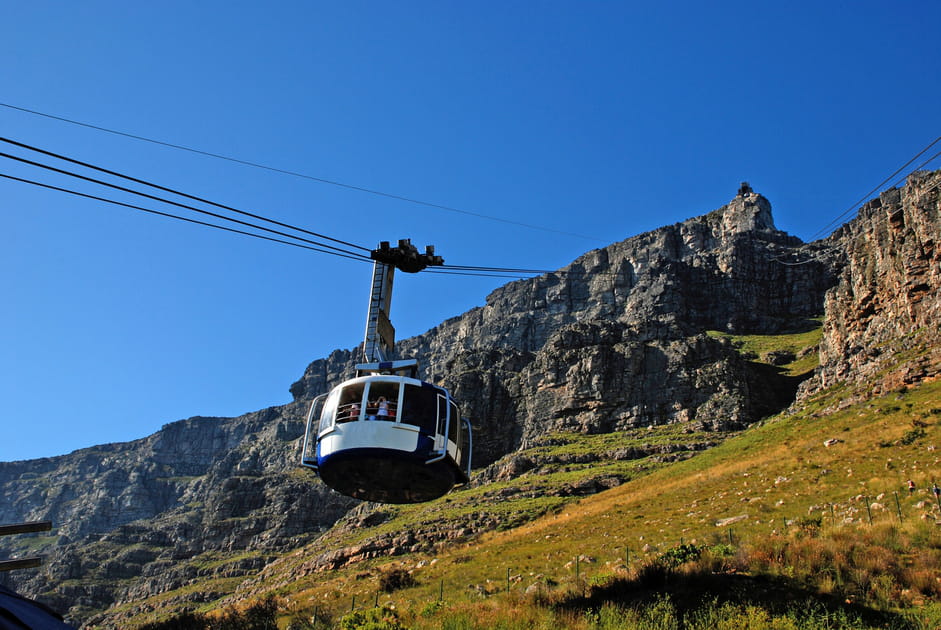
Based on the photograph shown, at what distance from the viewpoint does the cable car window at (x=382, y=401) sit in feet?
63.4

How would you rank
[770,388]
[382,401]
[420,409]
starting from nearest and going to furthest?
[382,401] → [420,409] → [770,388]

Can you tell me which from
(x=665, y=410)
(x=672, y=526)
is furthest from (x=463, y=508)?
(x=672, y=526)

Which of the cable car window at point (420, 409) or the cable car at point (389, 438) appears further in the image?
the cable car window at point (420, 409)

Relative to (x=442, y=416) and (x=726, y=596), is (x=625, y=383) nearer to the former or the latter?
(x=442, y=416)

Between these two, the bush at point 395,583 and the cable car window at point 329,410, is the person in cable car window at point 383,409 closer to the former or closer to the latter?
the cable car window at point 329,410

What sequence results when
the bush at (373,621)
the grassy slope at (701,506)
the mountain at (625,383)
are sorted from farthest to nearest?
1. the mountain at (625,383)
2. the grassy slope at (701,506)
3. the bush at (373,621)

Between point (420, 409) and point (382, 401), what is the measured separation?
1.02 meters

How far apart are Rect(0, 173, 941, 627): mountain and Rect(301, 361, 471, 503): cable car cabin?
5443cm

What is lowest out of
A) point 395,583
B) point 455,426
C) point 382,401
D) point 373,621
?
point 373,621

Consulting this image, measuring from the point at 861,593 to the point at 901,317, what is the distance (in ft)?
237

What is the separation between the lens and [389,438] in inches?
752

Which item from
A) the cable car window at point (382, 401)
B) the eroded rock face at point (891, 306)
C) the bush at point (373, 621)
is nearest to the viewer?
the cable car window at point (382, 401)

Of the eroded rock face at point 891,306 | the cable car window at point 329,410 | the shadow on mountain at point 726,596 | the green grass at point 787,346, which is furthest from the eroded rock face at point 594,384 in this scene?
the cable car window at point 329,410

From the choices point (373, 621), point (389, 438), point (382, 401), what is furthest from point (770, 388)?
point (389, 438)
